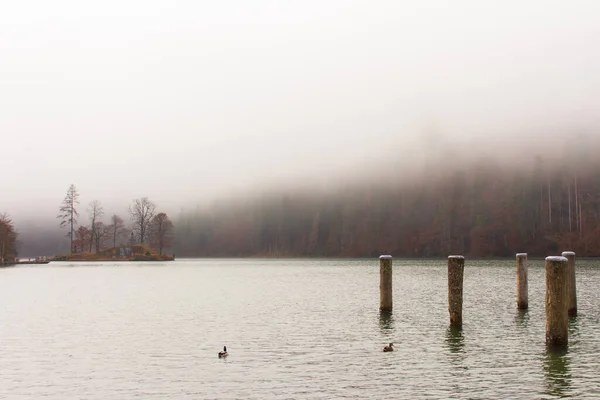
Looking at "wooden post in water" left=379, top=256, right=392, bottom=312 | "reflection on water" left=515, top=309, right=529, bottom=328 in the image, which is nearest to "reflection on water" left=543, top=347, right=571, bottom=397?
"reflection on water" left=515, top=309, right=529, bottom=328

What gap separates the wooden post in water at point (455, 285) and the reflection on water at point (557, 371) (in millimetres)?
6671

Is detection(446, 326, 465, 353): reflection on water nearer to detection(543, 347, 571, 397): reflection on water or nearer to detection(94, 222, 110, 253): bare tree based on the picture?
detection(543, 347, 571, 397): reflection on water

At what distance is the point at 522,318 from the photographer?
34938 mm

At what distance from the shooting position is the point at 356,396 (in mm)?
17766

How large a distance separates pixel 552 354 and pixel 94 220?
182 m

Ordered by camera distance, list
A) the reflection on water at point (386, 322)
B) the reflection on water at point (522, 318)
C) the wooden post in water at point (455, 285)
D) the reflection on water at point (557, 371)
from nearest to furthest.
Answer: the reflection on water at point (557, 371) → the wooden post in water at point (455, 285) → the reflection on water at point (386, 322) → the reflection on water at point (522, 318)

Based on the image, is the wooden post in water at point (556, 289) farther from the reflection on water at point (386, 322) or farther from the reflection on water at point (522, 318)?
the reflection on water at point (386, 322)

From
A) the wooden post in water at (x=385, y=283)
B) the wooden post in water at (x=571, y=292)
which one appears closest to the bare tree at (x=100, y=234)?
the wooden post in water at (x=385, y=283)

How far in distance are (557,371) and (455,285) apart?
31.7 feet

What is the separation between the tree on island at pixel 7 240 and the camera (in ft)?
520

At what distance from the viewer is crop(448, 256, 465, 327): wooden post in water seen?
30250 mm

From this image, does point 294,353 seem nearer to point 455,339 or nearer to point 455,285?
point 455,339

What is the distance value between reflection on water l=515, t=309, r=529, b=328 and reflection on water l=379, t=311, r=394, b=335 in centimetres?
680

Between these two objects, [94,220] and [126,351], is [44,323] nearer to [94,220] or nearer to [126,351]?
[126,351]
